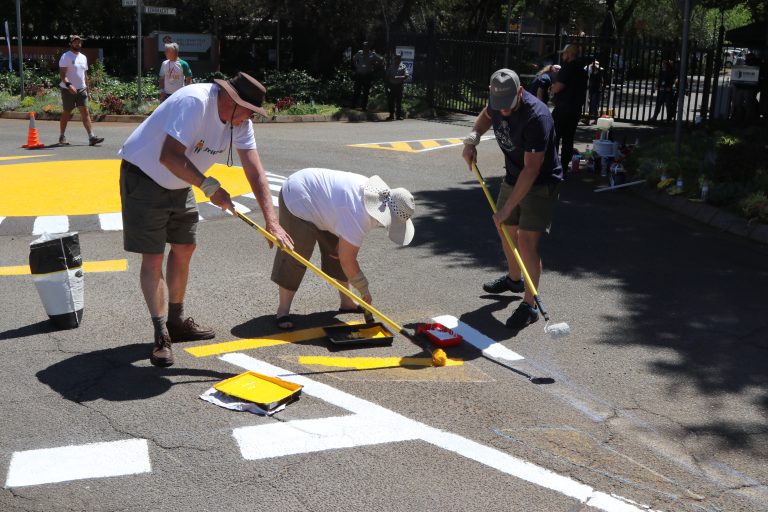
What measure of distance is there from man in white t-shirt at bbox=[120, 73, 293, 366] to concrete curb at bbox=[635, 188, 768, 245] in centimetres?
586

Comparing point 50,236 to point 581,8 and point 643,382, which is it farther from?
point 581,8

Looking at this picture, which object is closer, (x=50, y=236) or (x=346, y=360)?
(x=346, y=360)

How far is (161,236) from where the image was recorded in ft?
18.6

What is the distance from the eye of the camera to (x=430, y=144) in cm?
1656

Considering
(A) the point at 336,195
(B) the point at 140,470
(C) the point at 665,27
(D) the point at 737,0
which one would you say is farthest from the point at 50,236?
(C) the point at 665,27

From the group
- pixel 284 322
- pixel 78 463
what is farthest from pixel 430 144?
pixel 78 463

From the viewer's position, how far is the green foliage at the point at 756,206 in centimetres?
959

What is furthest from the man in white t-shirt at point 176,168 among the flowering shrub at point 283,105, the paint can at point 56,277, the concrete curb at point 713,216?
the flowering shrub at point 283,105

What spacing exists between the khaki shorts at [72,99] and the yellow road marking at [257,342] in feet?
32.7

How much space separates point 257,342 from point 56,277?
144 centimetres

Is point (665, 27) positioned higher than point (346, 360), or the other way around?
point (665, 27)

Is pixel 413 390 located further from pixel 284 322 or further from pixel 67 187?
pixel 67 187

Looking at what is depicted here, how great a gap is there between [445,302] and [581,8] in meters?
35.5

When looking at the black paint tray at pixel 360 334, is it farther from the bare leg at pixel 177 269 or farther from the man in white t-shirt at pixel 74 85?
the man in white t-shirt at pixel 74 85
